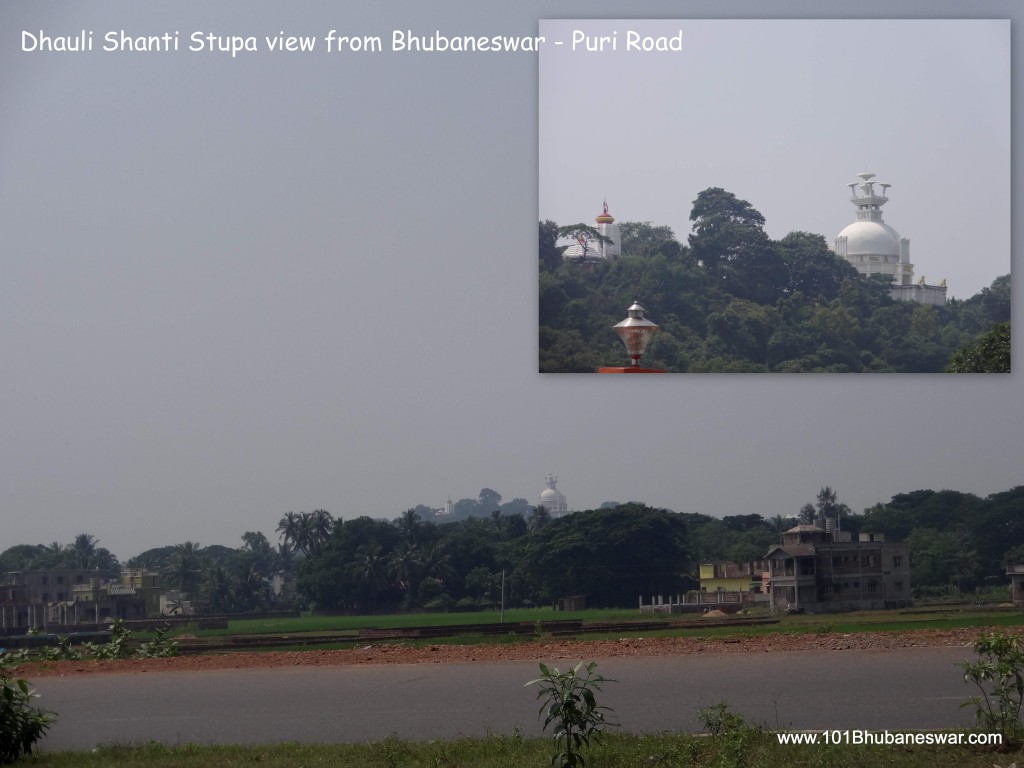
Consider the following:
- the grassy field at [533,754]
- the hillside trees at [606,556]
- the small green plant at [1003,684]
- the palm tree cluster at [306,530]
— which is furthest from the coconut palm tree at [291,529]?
the small green plant at [1003,684]

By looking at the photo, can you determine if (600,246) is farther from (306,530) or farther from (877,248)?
(306,530)

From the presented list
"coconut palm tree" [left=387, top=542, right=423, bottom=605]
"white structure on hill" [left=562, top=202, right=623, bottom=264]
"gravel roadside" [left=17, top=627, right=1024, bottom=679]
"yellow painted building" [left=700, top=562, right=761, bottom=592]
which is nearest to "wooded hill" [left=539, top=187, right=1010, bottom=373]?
"white structure on hill" [left=562, top=202, right=623, bottom=264]

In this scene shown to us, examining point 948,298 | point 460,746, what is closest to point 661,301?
point 948,298

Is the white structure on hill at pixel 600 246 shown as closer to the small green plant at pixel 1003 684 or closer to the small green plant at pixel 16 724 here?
the small green plant at pixel 1003 684

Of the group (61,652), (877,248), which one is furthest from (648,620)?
(61,652)

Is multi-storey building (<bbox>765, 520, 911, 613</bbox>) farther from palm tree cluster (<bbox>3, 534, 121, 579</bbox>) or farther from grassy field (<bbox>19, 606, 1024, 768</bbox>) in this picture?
palm tree cluster (<bbox>3, 534, 121, 579</bbox>)

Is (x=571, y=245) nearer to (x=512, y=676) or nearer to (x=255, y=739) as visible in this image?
(x=512, y=676)
